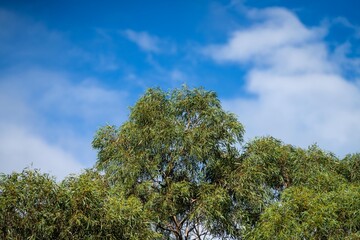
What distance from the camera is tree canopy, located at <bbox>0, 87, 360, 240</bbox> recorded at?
56.9 feet

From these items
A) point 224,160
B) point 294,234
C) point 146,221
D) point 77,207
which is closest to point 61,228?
point 77,207

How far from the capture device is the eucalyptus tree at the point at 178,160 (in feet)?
67.6

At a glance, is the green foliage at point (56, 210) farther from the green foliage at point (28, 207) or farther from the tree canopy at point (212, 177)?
the tree canopy at point (212, 177)

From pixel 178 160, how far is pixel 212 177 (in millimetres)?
1739

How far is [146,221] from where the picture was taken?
16984mm

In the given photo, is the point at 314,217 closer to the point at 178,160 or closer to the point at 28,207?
the point at 178,160

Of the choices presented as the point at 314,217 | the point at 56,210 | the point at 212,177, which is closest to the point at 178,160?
the point at 212,177

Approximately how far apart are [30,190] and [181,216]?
8840 mm

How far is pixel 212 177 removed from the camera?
71.8ft

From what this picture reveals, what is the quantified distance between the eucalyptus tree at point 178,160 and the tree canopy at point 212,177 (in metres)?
0.04

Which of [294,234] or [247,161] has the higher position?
[247,161]

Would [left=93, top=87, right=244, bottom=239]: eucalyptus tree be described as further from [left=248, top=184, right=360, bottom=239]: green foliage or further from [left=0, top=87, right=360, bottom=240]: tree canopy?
[left=248, top=184, right=360, bottom=239]: green foliage

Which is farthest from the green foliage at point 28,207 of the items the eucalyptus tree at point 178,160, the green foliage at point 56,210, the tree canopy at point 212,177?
the eucalyptus tree at point 178,160

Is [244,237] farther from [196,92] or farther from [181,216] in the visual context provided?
[196,92]
